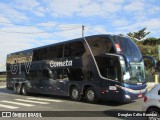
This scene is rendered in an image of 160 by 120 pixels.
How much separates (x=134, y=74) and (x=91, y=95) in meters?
2.79

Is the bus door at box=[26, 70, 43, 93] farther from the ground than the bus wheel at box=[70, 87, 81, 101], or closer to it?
farther from the ground

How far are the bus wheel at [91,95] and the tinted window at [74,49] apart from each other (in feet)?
7.15

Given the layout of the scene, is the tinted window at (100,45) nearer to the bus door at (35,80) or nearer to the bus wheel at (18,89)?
the bus door at (35,80)

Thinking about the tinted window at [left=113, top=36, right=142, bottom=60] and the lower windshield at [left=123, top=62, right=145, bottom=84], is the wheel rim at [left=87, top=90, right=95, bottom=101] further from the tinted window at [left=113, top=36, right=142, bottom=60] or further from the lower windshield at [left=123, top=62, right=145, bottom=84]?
the tinted window at [left=113, top=36, right=142, bottom=60]

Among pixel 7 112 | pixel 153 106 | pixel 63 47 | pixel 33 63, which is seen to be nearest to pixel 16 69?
pixel 33 63

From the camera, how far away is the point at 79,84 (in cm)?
1836

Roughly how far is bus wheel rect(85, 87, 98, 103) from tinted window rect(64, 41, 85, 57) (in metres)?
2.18

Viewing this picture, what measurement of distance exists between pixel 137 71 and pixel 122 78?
4.69 feet

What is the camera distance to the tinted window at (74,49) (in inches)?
720

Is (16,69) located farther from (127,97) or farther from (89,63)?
(127,97)

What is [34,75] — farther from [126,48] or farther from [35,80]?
[126,48]

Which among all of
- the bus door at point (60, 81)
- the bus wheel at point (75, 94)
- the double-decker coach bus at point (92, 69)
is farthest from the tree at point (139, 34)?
the bus wheel at point (75, 94)

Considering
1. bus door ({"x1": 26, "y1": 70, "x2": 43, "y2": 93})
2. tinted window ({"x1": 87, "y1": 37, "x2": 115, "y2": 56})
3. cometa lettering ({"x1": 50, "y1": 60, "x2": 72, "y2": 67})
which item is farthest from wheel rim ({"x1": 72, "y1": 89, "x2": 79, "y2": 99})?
bus door ({"x1": 26, "y1": 70, "x2": 43, "y2": 93})

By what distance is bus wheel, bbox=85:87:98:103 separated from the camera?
17.4 m
